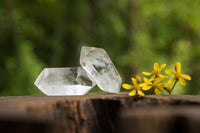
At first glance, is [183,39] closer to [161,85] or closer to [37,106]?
[161,85]

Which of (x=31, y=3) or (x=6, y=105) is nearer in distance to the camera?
(x=6, y=105)

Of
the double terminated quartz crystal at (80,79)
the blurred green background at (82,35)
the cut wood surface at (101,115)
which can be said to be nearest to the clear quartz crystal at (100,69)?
the double terminated quartz crystal at (80,79)

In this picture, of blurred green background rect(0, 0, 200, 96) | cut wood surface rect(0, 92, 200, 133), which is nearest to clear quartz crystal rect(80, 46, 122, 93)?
cut wood surface rect(0, 92, 200, 133)

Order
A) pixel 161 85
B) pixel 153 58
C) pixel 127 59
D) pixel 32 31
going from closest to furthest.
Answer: pixel 161 85
pixel 127 59
pixel 32 31
pixel 153 58

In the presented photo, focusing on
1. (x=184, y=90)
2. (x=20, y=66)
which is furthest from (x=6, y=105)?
(x=184, y=90)

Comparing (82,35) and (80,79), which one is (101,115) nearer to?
(80,79)

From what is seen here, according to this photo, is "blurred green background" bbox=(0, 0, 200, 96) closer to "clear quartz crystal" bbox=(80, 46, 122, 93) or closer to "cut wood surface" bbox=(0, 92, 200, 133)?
"clear quartz crystal" bbox=(80, 46, 122, 93)
